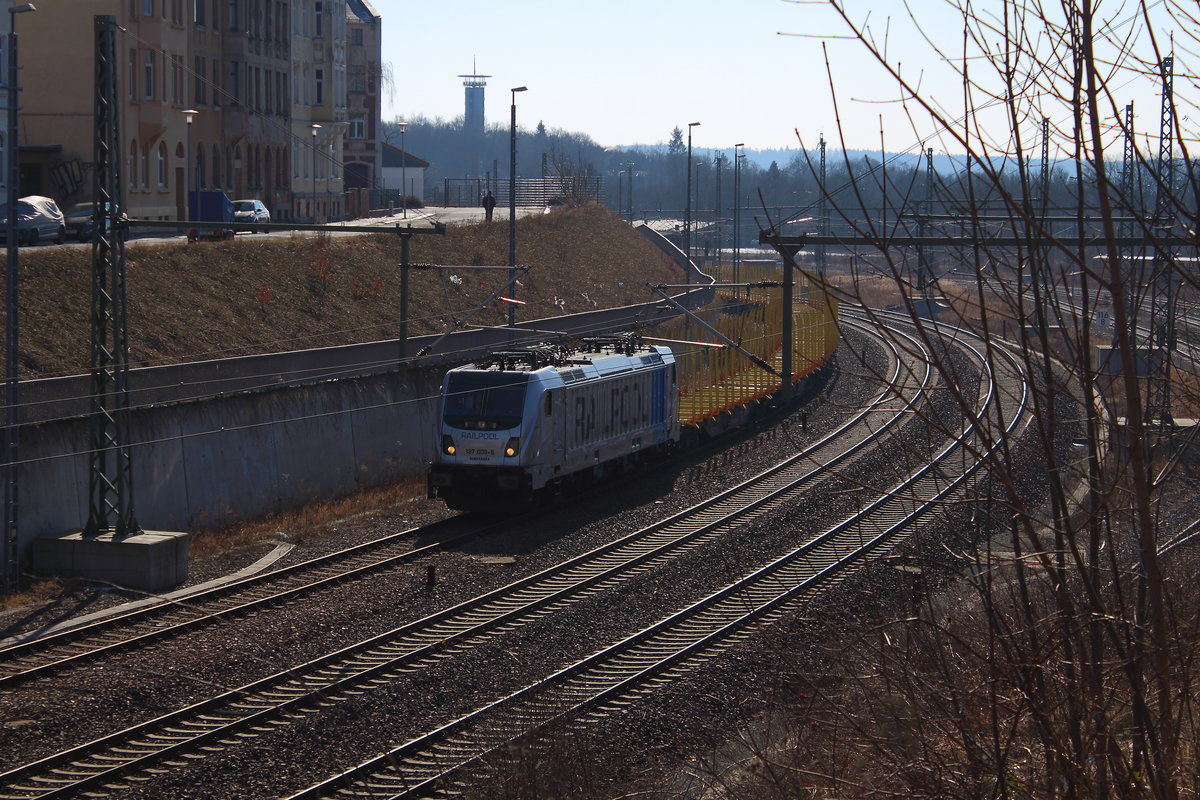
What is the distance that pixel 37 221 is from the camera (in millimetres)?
35688

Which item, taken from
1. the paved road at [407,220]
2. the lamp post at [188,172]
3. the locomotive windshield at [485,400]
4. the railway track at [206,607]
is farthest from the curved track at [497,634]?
the lamp post at [188,172]

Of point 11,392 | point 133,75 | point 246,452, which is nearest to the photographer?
point 11,392

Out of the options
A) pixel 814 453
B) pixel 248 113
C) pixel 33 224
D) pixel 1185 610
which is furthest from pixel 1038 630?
pixel 248 113

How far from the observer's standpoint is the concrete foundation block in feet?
56.1

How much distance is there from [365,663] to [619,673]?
2762 mm

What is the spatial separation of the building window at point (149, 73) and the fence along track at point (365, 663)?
1232 inches

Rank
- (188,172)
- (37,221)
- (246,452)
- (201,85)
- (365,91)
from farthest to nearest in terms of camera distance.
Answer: (365,91), (201,85), (188,172), (37,221), (246,452)

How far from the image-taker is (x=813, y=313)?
156ft

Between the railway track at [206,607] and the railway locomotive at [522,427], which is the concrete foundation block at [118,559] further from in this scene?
the railway locomotive at [522,427]

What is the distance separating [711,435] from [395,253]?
2048 centimetres

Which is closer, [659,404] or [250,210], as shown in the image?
[659,404]

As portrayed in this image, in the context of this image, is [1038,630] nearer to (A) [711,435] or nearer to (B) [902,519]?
(B) [902,519]

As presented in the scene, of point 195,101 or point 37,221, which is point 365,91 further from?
point 37,221

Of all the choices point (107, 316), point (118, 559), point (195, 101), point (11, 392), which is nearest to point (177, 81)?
point (195, 101)
